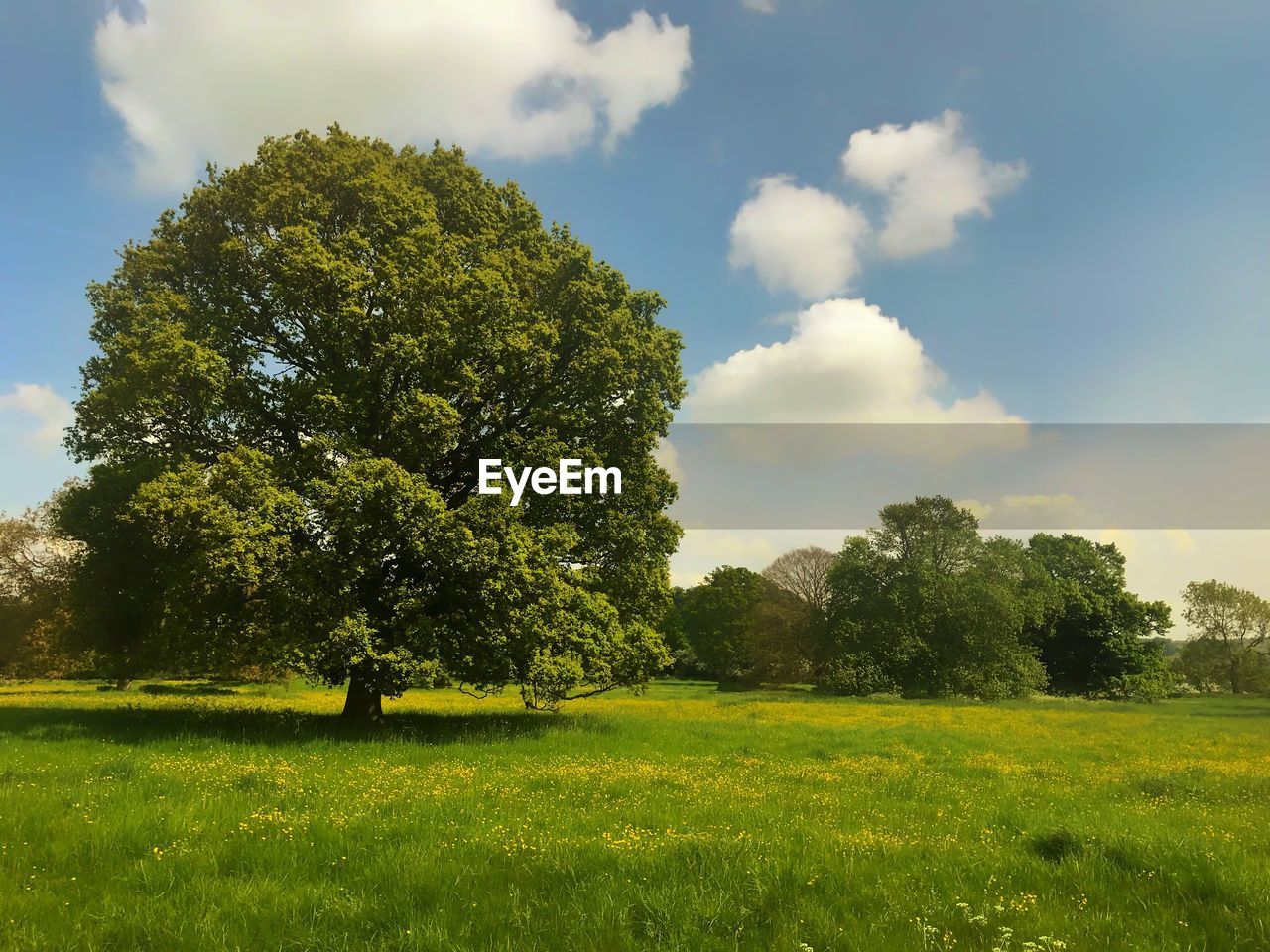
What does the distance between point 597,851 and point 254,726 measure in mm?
16880

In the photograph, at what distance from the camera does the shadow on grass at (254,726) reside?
18.0 meters

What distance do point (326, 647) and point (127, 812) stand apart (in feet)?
27.6

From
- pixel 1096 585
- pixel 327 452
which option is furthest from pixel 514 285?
pixel 1096 585

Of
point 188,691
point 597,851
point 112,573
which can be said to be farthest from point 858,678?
point 597,851

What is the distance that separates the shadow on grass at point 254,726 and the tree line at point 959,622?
38.7m

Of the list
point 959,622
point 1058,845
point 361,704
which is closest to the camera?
point 1058,845

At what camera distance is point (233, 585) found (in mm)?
18188

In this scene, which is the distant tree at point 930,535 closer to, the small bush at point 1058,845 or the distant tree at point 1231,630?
the distant tree at point 1231,630

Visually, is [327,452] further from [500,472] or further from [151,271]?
[151,271]

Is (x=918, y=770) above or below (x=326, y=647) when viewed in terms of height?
below

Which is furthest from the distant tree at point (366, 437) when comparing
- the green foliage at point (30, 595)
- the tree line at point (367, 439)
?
the green foliage at point (30, 595)

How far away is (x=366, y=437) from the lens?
67.4ft

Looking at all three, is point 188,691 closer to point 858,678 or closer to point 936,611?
point 858,678

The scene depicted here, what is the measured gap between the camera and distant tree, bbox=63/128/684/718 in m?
18.1
